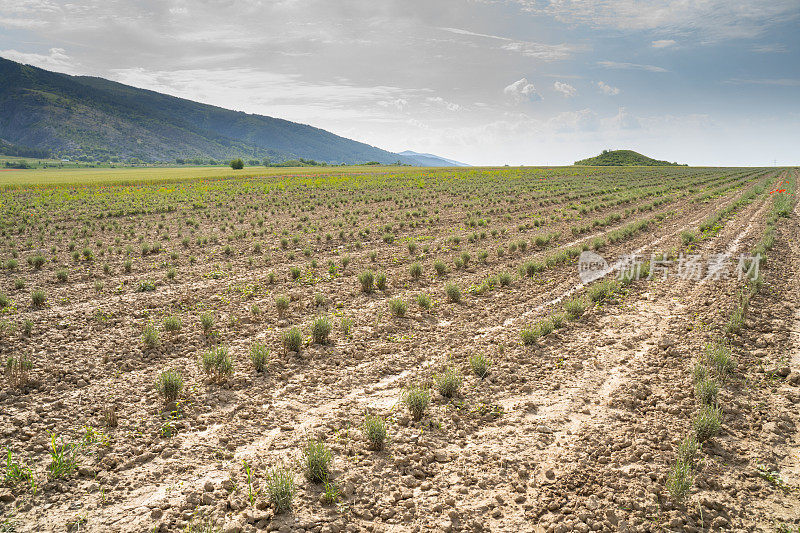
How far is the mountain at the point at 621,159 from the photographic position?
14038cm

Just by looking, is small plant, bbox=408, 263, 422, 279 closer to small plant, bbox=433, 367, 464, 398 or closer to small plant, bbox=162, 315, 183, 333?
small plant, bbox=433, 367, 464, 398

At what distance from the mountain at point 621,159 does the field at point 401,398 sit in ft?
484

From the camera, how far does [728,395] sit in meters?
5.65

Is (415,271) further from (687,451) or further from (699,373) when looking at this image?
(687,451)

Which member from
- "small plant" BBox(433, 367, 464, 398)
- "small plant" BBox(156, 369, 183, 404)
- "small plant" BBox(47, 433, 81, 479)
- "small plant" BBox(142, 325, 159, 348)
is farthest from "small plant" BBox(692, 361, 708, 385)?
"small plant" BBox(142, 325, 159, 348)

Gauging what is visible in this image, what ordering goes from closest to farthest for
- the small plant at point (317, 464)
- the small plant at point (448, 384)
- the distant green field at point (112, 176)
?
the small plant at point (317, 464) → the small plant at point (448, 384) → the distant green field at point (112, 176)

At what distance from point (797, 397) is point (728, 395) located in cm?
92

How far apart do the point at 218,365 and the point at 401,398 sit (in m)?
3.12

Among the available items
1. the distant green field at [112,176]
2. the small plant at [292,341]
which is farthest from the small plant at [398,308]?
the distant green field at [112,176]

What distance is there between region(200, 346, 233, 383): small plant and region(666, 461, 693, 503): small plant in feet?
19.9

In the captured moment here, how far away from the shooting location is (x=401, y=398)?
19.4 ft

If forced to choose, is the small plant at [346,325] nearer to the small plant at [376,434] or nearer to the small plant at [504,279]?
the small plant at [376,434]

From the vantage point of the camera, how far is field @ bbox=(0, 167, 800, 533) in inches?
156

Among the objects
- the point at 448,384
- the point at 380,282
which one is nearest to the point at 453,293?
the point at 380,282
